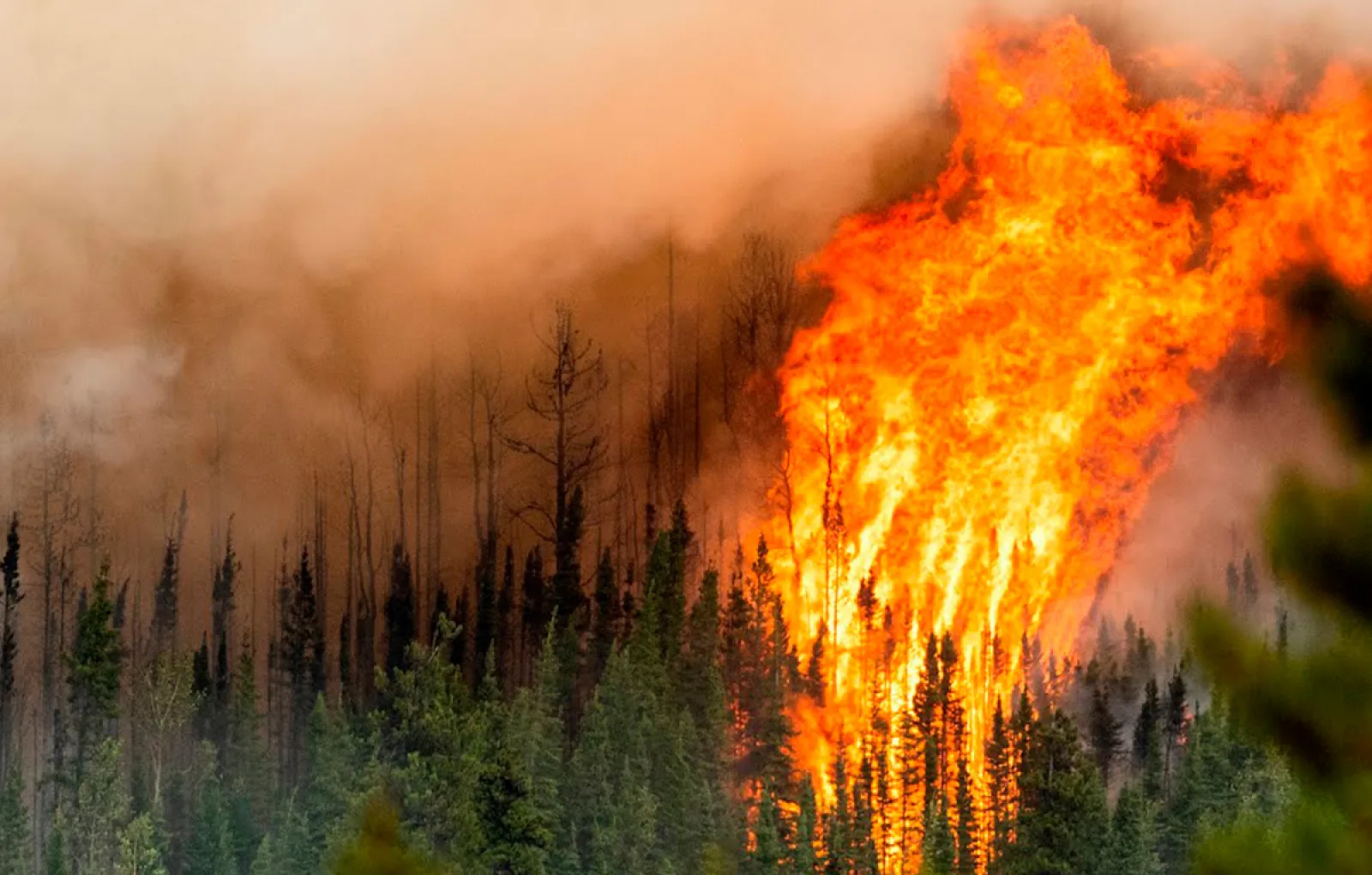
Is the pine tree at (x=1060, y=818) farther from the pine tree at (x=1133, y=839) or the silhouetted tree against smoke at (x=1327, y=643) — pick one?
the silhouetted tree against smoke at (x=1327, y=643)

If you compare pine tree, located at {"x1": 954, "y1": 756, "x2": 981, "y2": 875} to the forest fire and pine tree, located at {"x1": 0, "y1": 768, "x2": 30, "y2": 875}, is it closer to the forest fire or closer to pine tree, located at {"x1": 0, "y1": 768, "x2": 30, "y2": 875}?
the forest fire

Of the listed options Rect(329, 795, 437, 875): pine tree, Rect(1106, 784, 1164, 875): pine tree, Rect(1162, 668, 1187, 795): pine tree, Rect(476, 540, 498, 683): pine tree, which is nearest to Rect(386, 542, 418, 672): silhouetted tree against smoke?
Rect(476, 540, 498, 683): pine tree

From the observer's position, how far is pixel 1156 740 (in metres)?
67.4

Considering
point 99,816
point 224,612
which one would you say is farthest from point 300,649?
point 99,816

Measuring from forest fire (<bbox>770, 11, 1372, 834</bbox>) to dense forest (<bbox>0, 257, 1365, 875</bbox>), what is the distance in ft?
7.96

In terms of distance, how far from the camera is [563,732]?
70000 millimetres

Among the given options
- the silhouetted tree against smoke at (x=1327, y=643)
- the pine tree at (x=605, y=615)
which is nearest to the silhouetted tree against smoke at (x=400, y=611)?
the pine tree at (x=605, y=615)

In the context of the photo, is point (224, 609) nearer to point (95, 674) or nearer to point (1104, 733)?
point (95, 674)

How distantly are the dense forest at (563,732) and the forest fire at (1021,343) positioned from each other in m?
2.43

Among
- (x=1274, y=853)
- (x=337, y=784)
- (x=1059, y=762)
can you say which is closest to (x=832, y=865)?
(x=1059, y=762)

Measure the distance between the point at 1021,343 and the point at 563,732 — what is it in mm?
21485

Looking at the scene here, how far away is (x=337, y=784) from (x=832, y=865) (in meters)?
15.1

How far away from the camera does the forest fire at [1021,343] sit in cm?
7244

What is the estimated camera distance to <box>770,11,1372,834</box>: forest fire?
238ft
